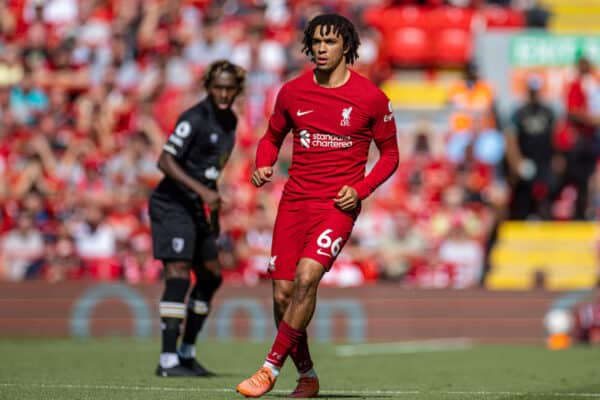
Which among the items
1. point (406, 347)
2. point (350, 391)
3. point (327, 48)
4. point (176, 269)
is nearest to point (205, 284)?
point (176, 269)

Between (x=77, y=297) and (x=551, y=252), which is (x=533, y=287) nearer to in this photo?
(x=551, y=252)

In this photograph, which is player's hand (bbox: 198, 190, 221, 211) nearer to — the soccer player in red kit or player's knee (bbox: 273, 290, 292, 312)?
the soccer player in red kit

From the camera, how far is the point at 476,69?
68.7ft

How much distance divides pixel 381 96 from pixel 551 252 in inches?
448

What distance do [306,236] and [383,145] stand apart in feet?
2.60

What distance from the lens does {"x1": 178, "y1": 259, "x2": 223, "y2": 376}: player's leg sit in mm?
10219

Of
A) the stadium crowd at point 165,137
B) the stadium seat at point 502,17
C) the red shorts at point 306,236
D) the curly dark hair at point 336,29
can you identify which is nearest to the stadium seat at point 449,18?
the stadium crowd at point 165,137

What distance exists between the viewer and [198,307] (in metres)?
10.3

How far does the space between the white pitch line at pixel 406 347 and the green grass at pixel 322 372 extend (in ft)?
0.91

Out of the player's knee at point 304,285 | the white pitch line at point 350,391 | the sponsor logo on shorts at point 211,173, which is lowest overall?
the white pitch line at point 350,391

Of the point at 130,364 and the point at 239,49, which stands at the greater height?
the point at 239,49

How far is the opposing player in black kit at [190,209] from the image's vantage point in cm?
988

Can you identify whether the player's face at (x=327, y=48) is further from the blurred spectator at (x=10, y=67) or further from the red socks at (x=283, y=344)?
the blurred spectator at (x=10, y=67)

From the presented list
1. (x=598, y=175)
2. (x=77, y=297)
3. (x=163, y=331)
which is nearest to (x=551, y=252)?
(x=598, y=175)
